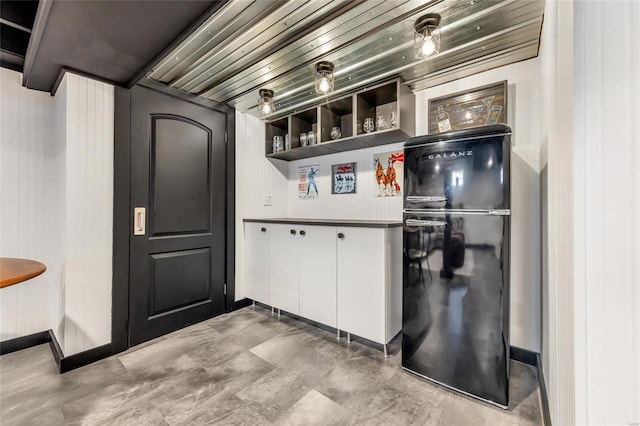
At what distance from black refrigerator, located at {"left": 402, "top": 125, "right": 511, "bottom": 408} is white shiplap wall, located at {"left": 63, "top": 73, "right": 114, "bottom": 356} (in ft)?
7.46

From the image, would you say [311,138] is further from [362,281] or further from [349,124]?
[362,281]

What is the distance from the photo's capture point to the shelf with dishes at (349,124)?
2.25 metres

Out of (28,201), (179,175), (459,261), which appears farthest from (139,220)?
(459,261)

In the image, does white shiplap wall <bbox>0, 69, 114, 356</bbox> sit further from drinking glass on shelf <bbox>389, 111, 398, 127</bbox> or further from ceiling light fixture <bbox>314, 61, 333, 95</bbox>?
drinking glass on shelf <bbox>389, 111, 398, 127</bbox>

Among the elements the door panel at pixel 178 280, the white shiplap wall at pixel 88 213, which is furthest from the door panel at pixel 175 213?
the white shiplap wall at pixel 88 213

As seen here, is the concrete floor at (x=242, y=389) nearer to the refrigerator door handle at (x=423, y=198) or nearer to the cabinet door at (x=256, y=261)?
the cabinet door at (x=256, y=261)

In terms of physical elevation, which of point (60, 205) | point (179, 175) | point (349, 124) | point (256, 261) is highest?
point (349, 124)

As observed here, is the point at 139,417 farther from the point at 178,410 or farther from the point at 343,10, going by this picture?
the point at 343,10

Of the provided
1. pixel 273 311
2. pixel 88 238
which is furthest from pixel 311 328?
pixel 88 238

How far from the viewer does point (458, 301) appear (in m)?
1.60

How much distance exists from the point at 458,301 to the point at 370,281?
0.63 m

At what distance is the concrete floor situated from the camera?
1.44 m

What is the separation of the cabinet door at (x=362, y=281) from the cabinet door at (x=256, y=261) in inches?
36.9

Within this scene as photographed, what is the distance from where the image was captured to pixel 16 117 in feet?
6.77
